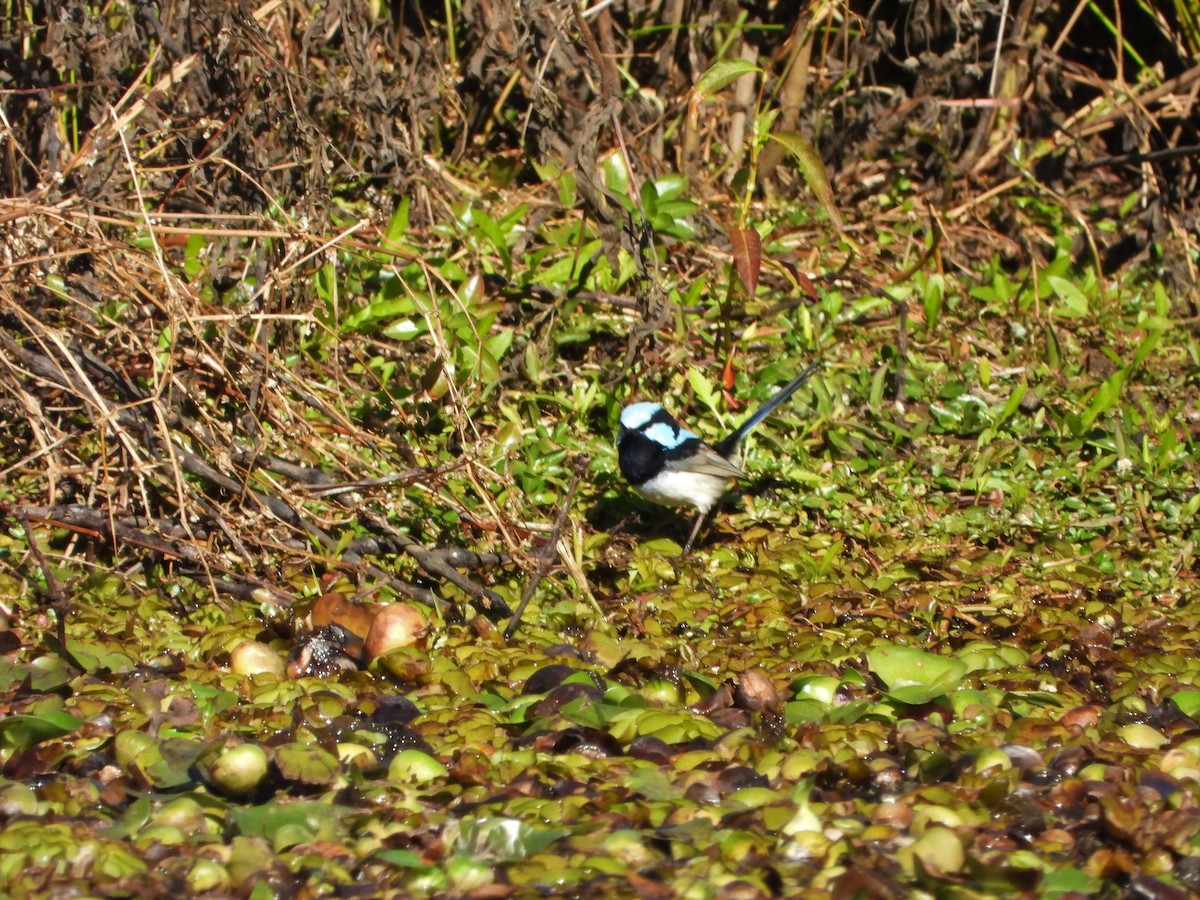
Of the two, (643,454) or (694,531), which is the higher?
(643,454)

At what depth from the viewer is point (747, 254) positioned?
514 cm

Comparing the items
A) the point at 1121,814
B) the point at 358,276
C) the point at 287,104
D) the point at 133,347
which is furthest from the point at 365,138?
the point at 1121,814

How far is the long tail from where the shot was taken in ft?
17.3

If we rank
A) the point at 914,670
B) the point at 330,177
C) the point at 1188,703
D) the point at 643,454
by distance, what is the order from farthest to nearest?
the point at 330,177 → the point at 643,454 → the point at 914,670 → the point at 1188,703

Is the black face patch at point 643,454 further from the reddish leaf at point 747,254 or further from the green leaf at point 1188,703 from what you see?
the green leaf at point 1188,703

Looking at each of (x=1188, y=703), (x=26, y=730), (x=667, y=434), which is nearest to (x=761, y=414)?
(x=667, y=434)

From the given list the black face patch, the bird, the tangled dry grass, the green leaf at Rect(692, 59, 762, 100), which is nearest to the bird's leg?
the bird

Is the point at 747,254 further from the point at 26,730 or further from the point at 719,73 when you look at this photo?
the point at 26,730

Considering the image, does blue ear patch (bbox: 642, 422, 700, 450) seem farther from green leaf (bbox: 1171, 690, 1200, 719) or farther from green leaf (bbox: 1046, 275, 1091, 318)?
green leaf (bbox: 1046, 275, 1091, 318)

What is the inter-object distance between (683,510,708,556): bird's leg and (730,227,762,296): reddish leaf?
0.84 m

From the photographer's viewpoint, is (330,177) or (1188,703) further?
(330,177)

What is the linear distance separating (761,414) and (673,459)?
73cm

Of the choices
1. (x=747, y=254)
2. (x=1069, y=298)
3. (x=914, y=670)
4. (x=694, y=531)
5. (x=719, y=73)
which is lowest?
(x=694, y=531)

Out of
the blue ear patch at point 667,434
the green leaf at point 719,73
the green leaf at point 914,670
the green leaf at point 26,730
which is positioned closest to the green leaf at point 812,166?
the green leaf at point 719,73
